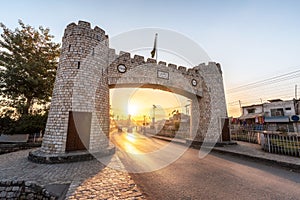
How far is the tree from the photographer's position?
1159cm

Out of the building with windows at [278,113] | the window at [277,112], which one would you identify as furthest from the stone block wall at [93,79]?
the window at [277,112]

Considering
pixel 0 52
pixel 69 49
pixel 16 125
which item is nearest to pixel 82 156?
pixel 69 49

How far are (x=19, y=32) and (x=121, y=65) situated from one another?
10979 millimetres

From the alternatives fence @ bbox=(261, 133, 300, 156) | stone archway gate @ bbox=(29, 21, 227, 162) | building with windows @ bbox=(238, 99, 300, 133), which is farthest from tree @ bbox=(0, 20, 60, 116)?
building with windows @ bbox=(238, 99, 300, 133)

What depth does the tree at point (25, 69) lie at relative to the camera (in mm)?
11586

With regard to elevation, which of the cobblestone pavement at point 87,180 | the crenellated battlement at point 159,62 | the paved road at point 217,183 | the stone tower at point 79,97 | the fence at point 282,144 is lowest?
the paved road at point 217,183

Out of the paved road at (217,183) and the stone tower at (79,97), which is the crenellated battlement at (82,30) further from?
the paved road at (217,183)

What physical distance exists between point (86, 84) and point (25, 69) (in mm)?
8529

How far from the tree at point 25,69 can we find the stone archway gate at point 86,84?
676 cm

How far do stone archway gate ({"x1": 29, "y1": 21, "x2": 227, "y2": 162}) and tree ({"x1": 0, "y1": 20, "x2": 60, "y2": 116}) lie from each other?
6.76m

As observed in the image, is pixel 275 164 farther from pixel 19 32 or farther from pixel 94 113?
pixel 19 32

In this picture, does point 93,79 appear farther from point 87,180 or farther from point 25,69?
point 25,69

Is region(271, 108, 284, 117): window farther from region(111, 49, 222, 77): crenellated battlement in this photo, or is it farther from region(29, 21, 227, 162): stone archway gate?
region(29, 21, 227, 162): stone archway gate

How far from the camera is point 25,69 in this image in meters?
11.8
